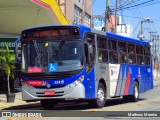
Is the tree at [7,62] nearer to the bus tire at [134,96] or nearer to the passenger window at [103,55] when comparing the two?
the passenger window at [103,55]

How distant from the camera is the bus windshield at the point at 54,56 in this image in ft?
52.9

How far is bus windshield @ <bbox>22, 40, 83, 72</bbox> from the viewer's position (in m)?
16.1

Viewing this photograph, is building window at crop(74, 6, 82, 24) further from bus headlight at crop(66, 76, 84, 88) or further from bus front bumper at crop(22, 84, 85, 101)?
bus headlight at crop(66, 76, 84, 88)

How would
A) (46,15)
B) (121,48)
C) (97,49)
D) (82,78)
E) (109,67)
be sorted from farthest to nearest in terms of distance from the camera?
(46,15) < (121,48) < (109,67) < (97,49) < (82,78)

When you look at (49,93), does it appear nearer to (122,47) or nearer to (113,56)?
(113,56)

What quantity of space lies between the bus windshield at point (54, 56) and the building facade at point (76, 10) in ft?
71.5

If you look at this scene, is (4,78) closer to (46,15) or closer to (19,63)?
(46,15)

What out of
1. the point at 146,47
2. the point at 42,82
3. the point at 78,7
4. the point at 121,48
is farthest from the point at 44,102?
the point at 78,7

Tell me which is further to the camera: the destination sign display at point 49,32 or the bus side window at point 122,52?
the bus side window at point 122,52

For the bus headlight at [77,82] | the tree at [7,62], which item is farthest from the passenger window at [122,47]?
the tree at [7,62]

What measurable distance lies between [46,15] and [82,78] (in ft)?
39.7

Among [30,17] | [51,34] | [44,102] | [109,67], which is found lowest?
[44,102]

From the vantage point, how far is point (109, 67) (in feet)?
61.4

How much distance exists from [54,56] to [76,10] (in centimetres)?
2693
